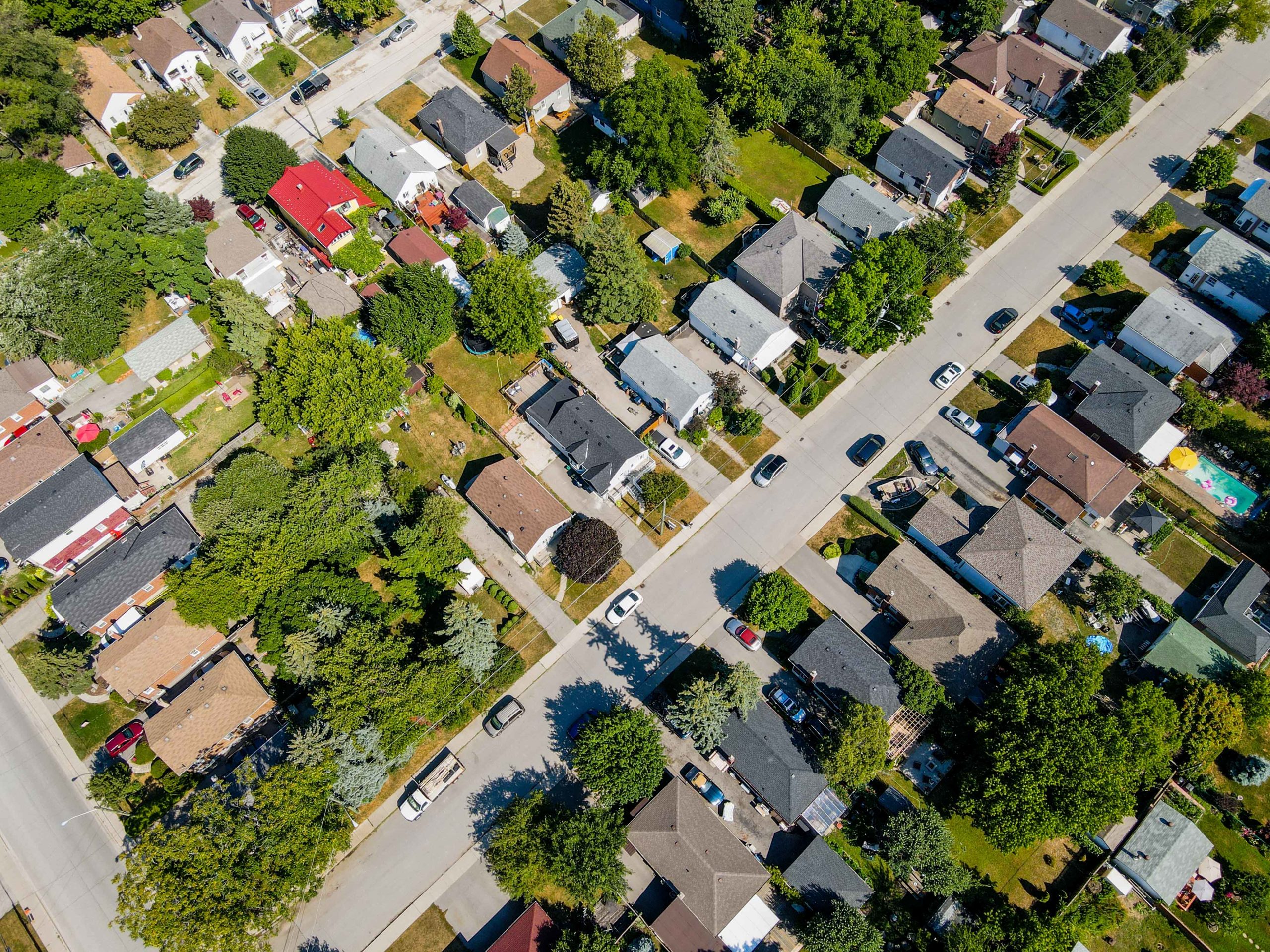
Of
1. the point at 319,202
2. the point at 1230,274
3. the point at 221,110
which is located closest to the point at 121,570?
the point at 319,202

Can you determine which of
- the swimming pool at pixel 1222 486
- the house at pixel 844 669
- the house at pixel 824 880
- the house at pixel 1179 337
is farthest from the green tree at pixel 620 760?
the house at pixel 1179 337

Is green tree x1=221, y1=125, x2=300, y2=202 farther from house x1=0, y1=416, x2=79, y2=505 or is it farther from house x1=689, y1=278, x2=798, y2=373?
house x1=689, y1=278, x2=798, y2=373

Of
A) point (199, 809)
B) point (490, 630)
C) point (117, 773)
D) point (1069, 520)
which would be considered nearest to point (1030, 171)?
point (1069, 520)

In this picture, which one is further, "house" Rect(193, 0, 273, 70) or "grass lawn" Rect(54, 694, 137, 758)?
"house" Rect(193, 0, 273, 70)

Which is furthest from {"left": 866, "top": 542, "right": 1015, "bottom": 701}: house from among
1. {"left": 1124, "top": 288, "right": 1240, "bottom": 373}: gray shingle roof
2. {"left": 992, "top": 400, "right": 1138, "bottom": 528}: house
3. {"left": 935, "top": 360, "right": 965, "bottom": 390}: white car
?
{"left": 1124, "top": 288, "right": 1240, "bottom": 373}: gray shingle roof

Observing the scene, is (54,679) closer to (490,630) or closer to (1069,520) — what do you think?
(490,630)

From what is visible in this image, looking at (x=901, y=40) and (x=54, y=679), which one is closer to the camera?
(x=54, y=679)

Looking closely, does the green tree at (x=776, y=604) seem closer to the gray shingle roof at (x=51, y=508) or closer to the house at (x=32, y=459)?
the gray shingle roof at (x=51, y=508)

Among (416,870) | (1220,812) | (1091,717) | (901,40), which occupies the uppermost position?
(901,40)
